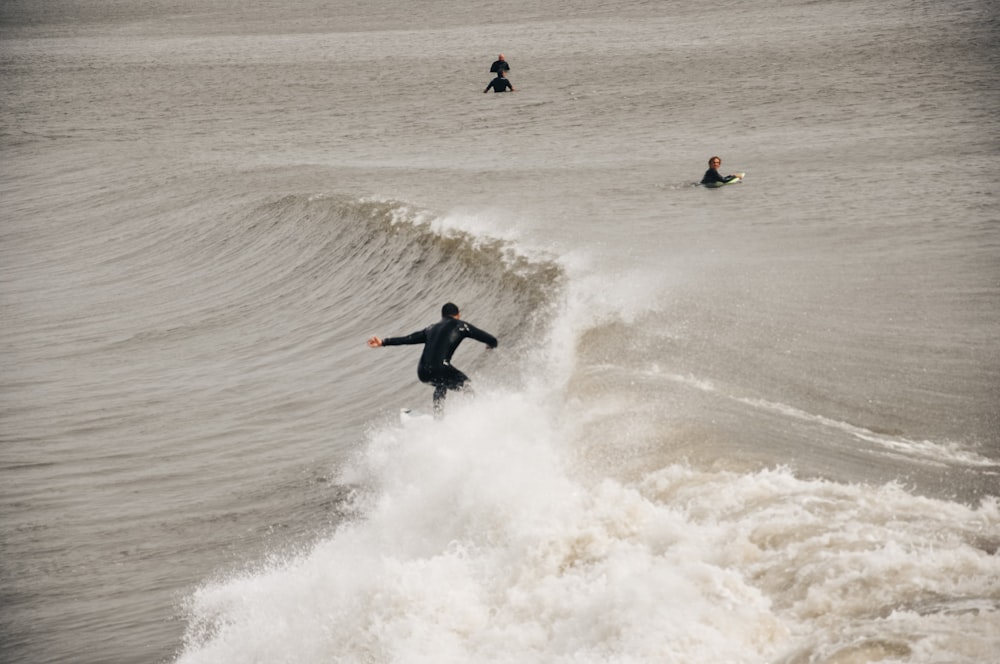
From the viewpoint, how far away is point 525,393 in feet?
36.2

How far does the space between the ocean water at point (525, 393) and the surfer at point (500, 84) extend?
293cm

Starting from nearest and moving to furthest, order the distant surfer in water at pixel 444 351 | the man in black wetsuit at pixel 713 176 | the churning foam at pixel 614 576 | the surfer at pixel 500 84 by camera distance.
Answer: the churning foam at pixel 614 576
the distant surfer in water at pixel 444 351
the man in black wetsuit at pixel 713 176
the surfer at pixel 500 84

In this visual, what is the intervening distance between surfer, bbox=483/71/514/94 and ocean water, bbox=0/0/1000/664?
293 cm

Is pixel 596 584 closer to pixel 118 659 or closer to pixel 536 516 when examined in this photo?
pixel 536 516

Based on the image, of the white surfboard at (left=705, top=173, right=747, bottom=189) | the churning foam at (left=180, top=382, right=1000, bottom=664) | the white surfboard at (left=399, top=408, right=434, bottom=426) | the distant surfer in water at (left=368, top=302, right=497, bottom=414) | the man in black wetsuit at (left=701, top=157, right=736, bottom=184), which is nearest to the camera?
the churning foam at (left=180, top=382, right=1000, bottom=664)

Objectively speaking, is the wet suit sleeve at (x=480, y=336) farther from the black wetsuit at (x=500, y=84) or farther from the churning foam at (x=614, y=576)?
the black wetsuit at (x=500, y=84)

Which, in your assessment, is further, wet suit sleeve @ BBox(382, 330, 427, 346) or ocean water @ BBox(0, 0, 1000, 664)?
wet suit sleeve @ BBox(382, 330, 427, 346)

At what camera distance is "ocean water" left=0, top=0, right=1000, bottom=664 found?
741cm

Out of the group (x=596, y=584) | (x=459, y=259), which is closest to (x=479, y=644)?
(x=596, y=584)

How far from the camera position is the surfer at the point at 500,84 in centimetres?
3416

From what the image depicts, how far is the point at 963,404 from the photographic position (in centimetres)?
1006

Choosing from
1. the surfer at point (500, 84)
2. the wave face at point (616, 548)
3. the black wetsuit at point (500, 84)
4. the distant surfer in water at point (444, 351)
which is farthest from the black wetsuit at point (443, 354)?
the black wetsuit at point (500, 84)

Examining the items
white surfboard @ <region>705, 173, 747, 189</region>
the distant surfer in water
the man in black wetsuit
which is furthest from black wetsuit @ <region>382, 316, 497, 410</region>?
white surfboard @ <region>705, 173, 747, 189</region>

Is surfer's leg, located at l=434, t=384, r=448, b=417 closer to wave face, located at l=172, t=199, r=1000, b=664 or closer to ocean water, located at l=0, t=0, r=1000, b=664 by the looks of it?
wave face, located at l=172, t=199, r=1000, b=664
